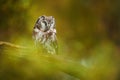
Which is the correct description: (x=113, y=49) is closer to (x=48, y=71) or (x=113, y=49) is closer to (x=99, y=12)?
(x=99, y=12)

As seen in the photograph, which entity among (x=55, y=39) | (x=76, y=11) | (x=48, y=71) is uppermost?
(x=76, y=11)

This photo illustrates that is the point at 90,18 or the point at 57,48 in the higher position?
the point at 90,18

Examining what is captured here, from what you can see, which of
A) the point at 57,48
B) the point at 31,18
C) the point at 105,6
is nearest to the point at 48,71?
the point at 57,48
